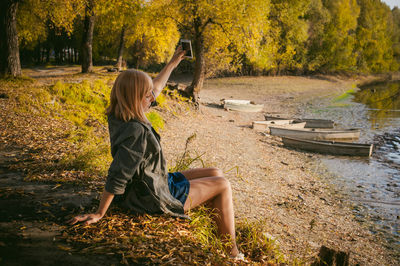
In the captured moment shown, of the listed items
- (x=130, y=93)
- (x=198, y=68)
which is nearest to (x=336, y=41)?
(x=198, y=68)

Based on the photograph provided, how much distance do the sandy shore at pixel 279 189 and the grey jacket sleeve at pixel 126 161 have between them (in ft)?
8.02

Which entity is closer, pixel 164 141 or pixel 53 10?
pixel 164 141

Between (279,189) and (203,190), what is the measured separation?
5213 millimetres

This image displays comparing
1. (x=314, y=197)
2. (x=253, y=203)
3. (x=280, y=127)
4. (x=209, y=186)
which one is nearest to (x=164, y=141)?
(x=253, y=203)

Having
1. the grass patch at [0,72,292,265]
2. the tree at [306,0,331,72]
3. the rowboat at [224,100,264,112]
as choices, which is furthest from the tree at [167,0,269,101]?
the tree at [306,0,331,72]

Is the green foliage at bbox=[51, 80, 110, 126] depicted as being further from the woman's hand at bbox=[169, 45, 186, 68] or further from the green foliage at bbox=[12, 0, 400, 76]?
the green foliage at bbox=[12, 0, 400, 76]

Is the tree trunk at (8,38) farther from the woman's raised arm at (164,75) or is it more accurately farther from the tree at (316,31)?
the tree at (316,31)

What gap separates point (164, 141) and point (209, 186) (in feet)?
21.5

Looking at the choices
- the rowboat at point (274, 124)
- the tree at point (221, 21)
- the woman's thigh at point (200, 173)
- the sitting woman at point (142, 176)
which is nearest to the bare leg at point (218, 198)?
the sitting woman at point (142, 176)

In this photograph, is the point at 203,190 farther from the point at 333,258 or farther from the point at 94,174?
the point at 94,174

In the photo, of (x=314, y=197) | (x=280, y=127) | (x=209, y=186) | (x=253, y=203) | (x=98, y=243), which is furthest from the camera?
(x=280, y=127)

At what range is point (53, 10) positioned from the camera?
14188 mm

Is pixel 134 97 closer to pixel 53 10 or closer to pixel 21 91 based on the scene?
pixel 21 91

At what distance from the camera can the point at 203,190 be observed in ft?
10.4
